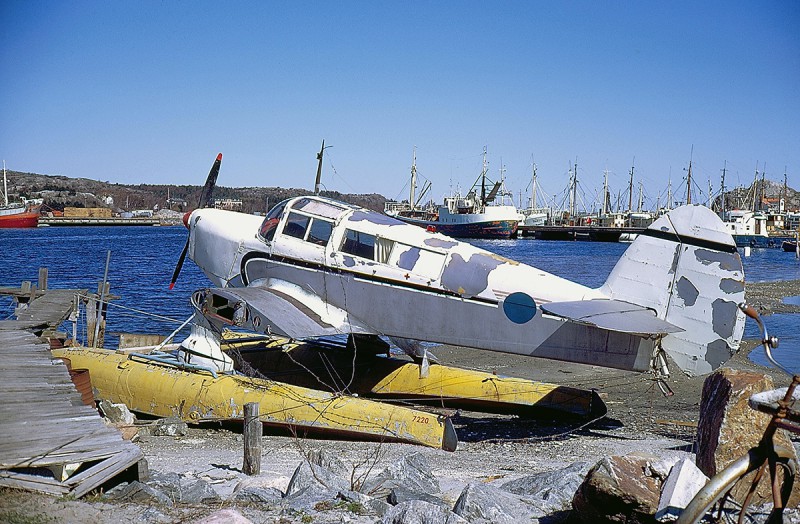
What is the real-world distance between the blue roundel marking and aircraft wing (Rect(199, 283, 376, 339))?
210 centimetres

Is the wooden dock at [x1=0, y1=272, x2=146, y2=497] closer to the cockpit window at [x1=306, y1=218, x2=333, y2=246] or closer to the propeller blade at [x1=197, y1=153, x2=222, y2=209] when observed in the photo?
the cockpit window at [x1=306, y1=218, x2=333, y2=246]

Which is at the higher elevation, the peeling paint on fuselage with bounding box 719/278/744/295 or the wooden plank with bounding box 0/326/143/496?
the peeling paint on fuselage with bounding box 719/278/744/295

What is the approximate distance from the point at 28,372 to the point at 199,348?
8.04 feet

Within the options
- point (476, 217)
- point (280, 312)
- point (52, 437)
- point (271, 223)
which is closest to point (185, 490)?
point (52, 437)

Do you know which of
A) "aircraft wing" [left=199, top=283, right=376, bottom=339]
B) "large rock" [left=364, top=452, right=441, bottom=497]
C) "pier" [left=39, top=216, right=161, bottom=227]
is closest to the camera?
"large rock" [left=364, top=452, right=441, bottom=497]

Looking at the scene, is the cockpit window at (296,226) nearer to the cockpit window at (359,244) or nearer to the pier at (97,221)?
the cockpit window at (359,244)

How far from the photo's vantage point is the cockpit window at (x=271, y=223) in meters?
11.3

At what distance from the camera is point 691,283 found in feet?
29.6

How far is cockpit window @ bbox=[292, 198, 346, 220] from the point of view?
35.8 ft

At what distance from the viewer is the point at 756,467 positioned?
3.63 m

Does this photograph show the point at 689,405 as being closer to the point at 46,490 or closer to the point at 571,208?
the point at 46,490

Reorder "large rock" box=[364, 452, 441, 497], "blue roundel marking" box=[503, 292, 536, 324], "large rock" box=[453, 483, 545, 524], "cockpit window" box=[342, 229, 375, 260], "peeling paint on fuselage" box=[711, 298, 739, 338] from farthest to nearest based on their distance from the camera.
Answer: "cockpit window" box=[342, 229, 375, 260] → "blue roundel marking" box=[503, 292, 536, 324] → "peeling paint on fuselage" box=[711, 298, 739, 338] → "large rock" box=[364, 452, 441, 497] → "large rock" box=[453, 483, 545, 524]

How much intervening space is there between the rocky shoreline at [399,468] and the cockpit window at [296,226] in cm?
295

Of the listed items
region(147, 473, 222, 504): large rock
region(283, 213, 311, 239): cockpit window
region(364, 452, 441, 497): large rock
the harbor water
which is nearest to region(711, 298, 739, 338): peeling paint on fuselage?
region(364, 452, 441, 497): large rock
